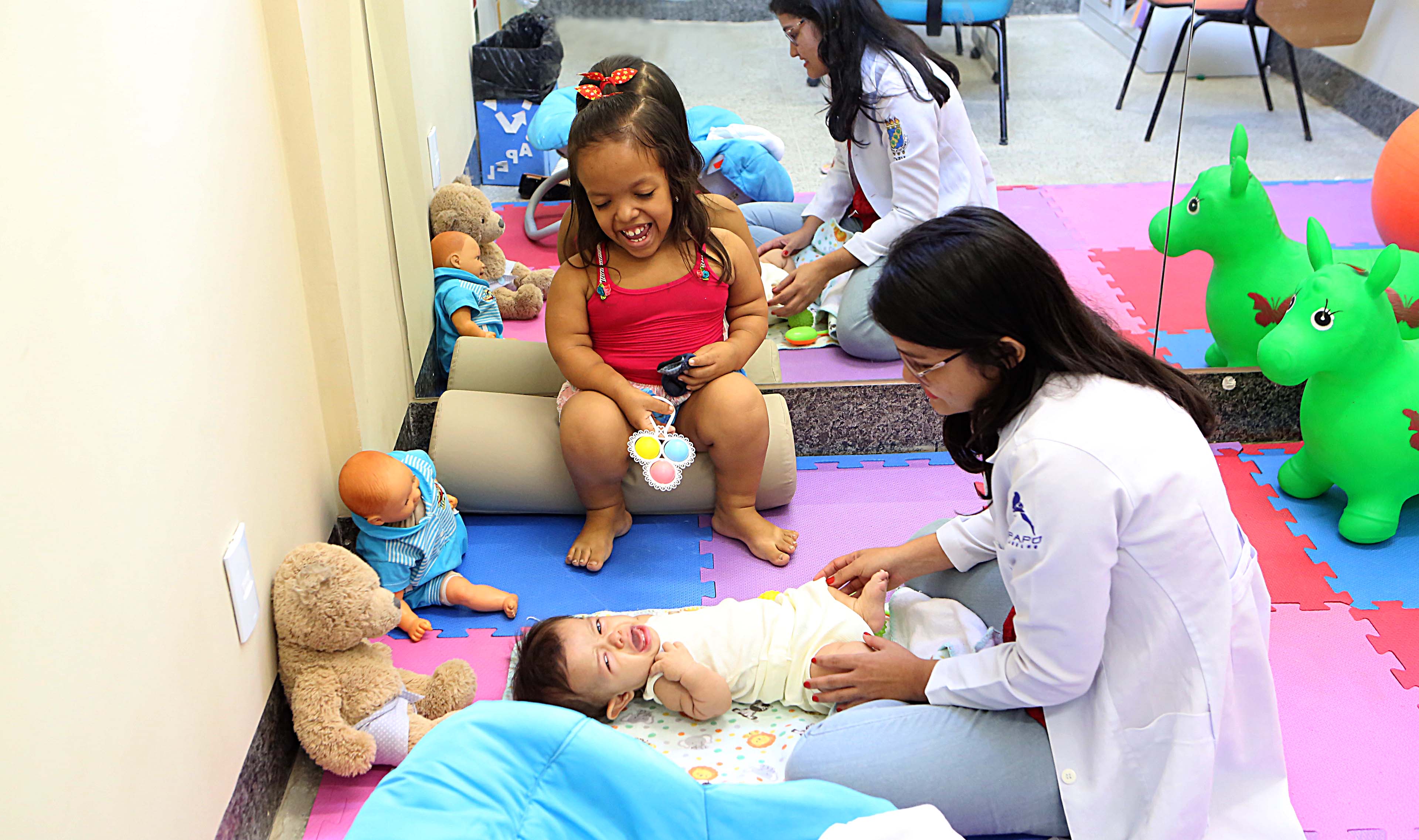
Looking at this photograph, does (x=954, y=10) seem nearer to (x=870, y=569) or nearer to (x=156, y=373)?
(x=870, y=569)

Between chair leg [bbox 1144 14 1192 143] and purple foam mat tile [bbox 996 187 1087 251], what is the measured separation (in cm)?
23

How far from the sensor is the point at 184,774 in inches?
46.8

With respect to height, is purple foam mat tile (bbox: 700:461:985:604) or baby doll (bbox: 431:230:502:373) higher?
baby doll (bbox: 431:230:502:373)

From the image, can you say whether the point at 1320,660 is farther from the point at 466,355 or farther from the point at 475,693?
the point at 466,355

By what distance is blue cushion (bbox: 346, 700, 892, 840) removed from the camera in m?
1.12

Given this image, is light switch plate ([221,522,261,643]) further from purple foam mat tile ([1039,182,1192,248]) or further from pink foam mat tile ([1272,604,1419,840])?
purple foam mat tile ([1039,182,1192,248])

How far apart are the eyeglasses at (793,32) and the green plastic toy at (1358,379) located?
997 mm

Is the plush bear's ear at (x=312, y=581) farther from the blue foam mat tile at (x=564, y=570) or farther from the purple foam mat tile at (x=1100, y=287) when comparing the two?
the purple foam mat tile at (x=1100, y=287)

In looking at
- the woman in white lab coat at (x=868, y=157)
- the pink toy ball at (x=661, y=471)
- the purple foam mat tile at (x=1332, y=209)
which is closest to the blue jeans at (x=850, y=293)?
the woman in white lab coat at (x=868, y=157)

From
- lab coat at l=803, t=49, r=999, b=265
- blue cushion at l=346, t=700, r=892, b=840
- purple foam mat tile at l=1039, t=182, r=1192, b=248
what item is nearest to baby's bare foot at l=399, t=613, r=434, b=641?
blue cushion at l=346, t=700, r=892, b=840

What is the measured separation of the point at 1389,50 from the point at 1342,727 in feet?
4.52

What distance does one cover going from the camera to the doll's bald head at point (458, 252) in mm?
2209

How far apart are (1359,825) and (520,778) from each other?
3.61 feet

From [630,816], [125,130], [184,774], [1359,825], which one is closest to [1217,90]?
[1359,825]
